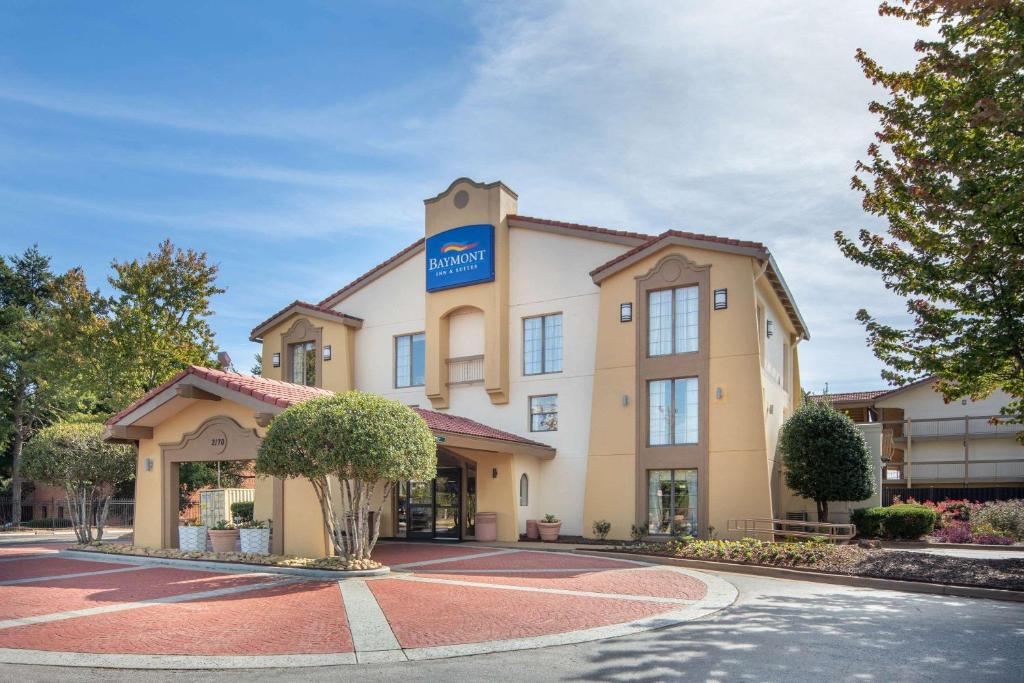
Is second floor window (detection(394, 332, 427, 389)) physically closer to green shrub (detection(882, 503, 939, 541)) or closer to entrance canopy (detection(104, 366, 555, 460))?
entrance canopy (detection(104, 366, 555, 460))

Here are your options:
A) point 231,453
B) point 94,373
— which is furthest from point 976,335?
point 94,373

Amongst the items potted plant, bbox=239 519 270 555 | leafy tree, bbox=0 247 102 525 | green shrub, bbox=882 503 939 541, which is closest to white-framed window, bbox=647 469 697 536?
green shrub, bbox=882 503 939 541

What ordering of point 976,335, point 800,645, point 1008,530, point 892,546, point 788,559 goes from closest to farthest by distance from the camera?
1. point 800,645
2. point 976,335
3. point 788,559
4. point 892,546
5. point 1008,530

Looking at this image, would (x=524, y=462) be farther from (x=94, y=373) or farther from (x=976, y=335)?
(x=94, y=373)

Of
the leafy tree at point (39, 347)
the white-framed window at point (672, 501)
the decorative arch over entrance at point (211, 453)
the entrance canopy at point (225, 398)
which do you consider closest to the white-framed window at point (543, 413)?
the entrance canopy at point (225, 398)

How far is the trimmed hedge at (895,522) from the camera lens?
23938 millimetres

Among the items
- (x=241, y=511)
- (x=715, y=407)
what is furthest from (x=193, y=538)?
(x=715, y=407)

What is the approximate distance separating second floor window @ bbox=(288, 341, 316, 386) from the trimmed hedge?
18.8 m

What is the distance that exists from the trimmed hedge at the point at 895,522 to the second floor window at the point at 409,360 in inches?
573

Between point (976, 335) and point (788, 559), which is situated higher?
point (976, 335)

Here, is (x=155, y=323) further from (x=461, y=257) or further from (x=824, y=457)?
(x=824, y=457)

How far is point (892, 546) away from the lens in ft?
74.4

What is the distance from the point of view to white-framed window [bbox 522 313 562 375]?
25719 millimetres

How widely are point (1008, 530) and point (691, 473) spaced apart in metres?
9.95
